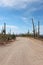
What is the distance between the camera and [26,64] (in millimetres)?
11633

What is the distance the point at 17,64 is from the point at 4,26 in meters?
65.4

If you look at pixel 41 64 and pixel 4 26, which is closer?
pixel 41 64

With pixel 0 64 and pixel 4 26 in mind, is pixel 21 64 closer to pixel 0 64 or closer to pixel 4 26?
pixel 0 64

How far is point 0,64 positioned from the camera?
11.4 m

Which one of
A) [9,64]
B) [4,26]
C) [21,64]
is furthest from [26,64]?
[4,26]

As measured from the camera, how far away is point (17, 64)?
11547 mm

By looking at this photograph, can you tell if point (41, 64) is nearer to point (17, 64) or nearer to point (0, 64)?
point (17, 64)

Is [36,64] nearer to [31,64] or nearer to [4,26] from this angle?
[31,64]

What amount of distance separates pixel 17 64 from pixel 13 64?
24cm

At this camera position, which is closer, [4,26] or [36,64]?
[36,64]

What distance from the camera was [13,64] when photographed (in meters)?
11.5

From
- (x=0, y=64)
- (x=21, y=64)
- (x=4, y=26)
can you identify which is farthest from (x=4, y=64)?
(x=4, y=26)

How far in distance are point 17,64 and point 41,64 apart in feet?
4.89

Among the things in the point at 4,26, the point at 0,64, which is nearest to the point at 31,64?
the point at 0,64
